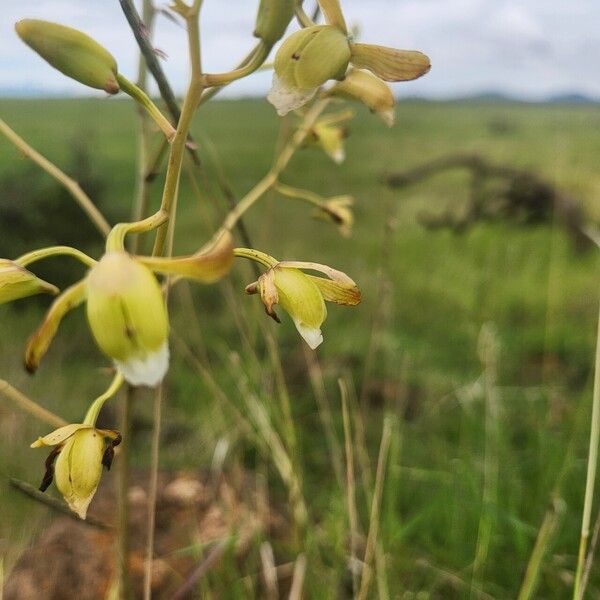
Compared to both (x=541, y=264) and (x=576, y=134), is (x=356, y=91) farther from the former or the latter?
(x=576, y=134)

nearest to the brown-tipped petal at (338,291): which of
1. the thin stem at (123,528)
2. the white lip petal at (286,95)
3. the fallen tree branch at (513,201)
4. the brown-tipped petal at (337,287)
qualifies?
the brown-tipped petal at (337,287)

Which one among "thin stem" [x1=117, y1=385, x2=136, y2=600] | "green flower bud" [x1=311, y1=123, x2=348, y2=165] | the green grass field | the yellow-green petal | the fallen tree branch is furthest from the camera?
the fallen tree branch

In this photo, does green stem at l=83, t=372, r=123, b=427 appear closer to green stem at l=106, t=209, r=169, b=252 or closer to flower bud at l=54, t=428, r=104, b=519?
flower bud at l=54, t=428, r=104, b=519

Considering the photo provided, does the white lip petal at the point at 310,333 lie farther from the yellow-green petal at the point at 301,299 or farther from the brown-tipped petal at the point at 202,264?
the brown-tipped petal at the point at 202,264

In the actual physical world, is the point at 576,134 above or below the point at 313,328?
below

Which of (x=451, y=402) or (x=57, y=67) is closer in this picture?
(x=57, y=67)

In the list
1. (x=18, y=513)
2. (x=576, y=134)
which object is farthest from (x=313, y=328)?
(x=576, y=134)

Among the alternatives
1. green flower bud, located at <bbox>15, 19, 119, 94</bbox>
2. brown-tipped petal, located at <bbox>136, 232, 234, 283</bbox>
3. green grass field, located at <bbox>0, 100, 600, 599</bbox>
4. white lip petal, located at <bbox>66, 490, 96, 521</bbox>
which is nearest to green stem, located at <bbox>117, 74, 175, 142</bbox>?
green flower bud, located at <bbox>15, 19, 119, 94</bbox>
